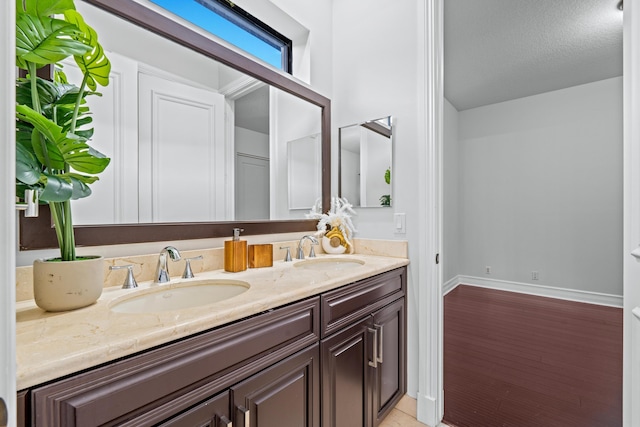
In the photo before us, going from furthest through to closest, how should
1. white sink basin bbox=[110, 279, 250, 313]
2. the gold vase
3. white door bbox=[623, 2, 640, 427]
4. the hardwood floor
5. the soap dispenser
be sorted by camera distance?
the gold vase, the hardwood floor, the soap dispenser, white sink basin bbox=[110, 279, 250, 313], white door bbox=[623, 2, 640, 427]

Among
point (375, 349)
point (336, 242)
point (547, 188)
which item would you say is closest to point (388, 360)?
point (375, 349)

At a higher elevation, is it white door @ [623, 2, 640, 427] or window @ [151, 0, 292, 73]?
window @ [151, 0, 292, 73]

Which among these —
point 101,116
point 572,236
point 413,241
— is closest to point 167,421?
point 101,116

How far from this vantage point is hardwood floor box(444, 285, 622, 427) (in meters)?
1.71

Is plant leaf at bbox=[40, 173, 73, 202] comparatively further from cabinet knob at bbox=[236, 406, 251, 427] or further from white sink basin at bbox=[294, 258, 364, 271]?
white sink basin at bbox=[294, 258, 364, 271]

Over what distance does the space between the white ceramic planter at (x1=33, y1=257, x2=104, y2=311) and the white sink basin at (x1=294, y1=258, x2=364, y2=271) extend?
42.0 inches

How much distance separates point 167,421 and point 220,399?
0.14 meters

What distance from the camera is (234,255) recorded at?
1.38 m

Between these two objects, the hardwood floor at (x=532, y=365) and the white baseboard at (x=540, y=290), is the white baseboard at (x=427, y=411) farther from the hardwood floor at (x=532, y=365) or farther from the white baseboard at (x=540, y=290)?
the white baseboard at (x=540, y=290)

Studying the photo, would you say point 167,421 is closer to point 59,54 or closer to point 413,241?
point 59,54

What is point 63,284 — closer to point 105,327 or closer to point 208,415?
point 105,327

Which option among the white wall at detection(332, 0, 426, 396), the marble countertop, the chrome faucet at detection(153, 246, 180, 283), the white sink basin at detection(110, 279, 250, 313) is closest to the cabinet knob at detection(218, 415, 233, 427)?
the marble countertop

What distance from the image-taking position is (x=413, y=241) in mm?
1787

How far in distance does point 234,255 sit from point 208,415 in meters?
0.70
